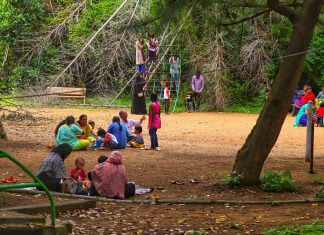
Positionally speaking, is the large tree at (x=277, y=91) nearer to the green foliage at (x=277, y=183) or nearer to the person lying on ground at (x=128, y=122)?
the green foliage at (x=277, y=183)

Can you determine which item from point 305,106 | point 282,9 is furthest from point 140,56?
point 282,9

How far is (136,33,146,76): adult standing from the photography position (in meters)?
27.5

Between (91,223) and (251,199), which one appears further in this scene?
(251,199)

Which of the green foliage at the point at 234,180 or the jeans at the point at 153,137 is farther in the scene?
the jeans at the point at 153,137

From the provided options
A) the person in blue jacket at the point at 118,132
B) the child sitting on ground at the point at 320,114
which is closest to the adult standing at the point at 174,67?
the child sitting on ground at the point at 320,114

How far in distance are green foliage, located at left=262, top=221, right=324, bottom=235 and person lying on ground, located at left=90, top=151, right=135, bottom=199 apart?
3.02 meters

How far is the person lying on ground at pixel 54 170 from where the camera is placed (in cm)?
1091

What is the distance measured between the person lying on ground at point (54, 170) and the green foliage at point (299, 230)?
3704mm

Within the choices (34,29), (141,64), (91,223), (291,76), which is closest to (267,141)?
(291,76)

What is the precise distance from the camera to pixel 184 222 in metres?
9.45

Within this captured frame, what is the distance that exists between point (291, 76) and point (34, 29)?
1877 centimetres

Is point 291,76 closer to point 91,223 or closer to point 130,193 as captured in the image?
point 130,193

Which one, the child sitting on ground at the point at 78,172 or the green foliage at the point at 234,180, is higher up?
the child sitting on ground at the point at 78,172

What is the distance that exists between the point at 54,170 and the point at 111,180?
35.5 inches
